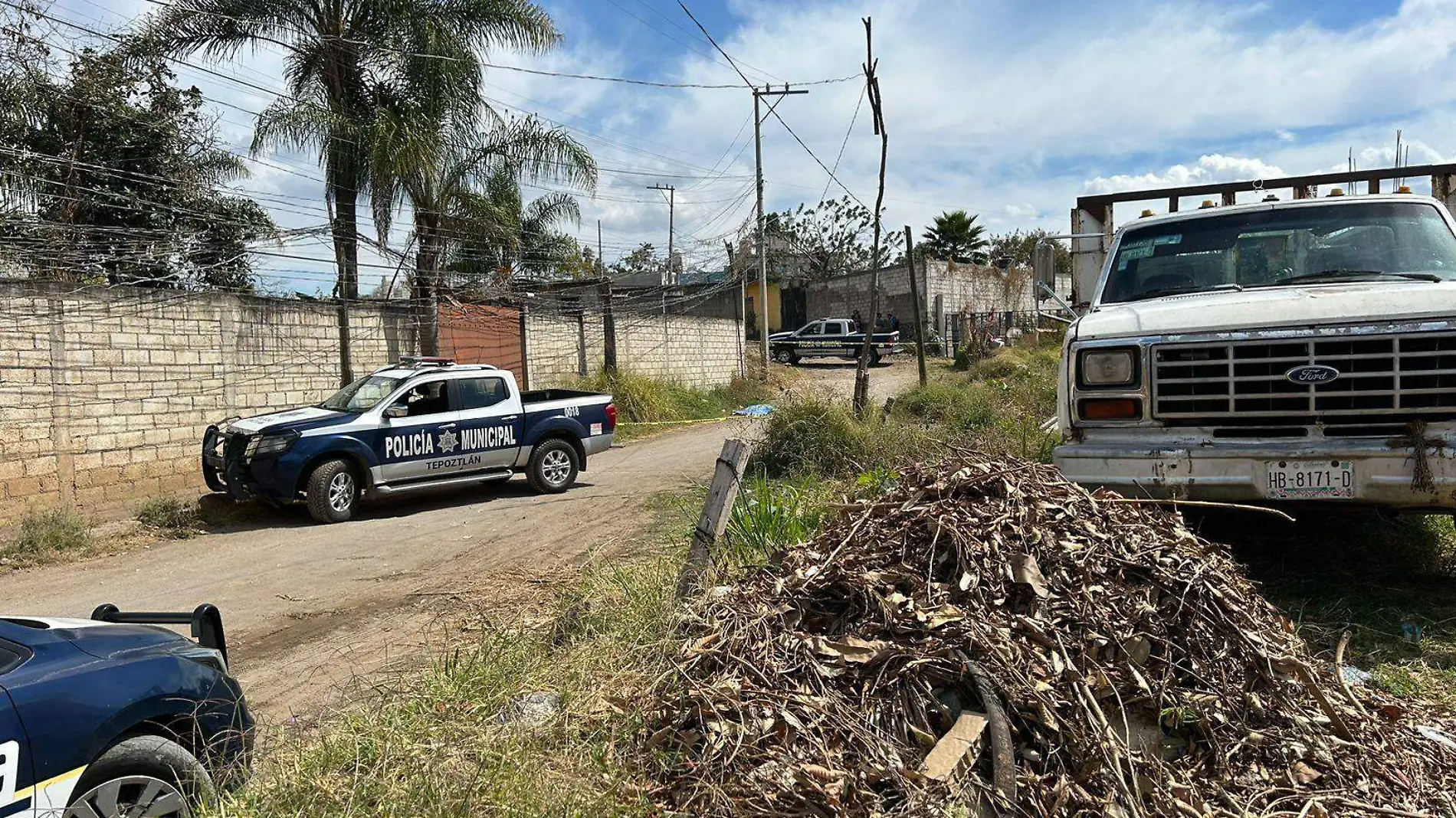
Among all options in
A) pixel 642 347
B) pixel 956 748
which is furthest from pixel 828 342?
pixel 956 748

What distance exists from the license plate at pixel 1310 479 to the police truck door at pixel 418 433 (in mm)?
8727

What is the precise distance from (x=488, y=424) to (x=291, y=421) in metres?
2.21

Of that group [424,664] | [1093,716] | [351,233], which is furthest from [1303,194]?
[351,233]

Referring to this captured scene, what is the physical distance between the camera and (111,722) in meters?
2.99

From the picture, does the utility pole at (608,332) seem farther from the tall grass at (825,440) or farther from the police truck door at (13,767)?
the police truck door at (13,767)

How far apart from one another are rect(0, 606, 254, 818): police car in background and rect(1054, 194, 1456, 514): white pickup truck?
3995mm

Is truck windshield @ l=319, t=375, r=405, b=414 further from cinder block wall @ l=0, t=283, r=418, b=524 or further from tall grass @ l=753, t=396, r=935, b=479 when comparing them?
tall grass @ l=753, t=396, r=935, b=479

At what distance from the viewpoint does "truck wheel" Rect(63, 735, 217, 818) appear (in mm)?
2910

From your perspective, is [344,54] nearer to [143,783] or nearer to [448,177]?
[448,177]

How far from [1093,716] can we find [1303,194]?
5784 millimetres

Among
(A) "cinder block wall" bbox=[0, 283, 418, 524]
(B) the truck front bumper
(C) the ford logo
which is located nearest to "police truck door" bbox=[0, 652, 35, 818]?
(B) the truck front bumper

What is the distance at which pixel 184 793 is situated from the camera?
10.2 ft

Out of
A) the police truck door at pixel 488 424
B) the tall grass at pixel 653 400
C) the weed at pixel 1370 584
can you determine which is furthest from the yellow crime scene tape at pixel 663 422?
the weed at pixel 1370 584

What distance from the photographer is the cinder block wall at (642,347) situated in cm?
1883
